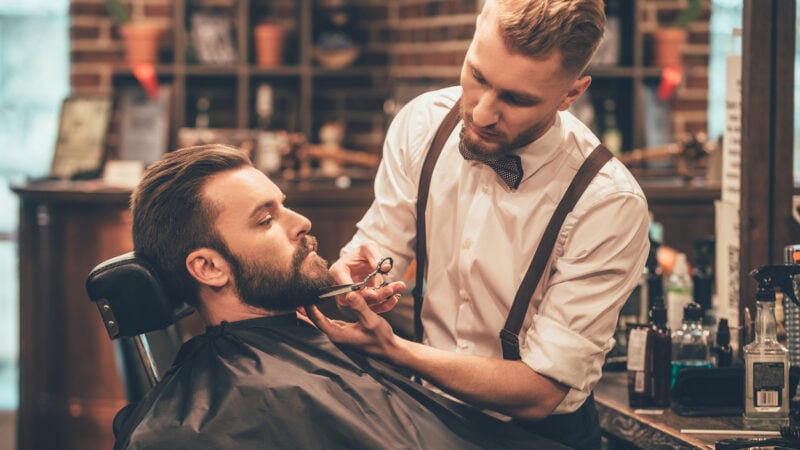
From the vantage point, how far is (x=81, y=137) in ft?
15.5

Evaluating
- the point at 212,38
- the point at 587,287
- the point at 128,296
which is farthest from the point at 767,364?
the point at 212,38

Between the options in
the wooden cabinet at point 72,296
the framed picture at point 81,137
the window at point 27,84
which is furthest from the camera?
the window at point 27,84

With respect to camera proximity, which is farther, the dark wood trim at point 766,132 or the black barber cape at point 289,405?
the dark wood trim at point 766,132

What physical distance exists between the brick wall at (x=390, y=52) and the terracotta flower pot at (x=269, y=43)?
0.80 ft

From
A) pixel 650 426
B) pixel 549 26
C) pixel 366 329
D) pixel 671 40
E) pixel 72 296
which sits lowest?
pixel 72 296

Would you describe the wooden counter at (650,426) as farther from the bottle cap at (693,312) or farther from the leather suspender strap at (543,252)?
the leather suspender strap at (543,252)

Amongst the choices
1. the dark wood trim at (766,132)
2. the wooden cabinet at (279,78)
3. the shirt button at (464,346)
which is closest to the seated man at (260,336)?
the shirt button at (464,346)

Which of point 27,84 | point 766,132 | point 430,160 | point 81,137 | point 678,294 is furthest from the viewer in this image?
point 27,84

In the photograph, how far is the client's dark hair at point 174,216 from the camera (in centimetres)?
194

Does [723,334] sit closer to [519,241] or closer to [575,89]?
[519,241]

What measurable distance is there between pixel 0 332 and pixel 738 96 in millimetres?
5025

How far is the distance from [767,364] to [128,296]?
1.18m

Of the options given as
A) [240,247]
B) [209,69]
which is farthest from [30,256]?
[240,247]

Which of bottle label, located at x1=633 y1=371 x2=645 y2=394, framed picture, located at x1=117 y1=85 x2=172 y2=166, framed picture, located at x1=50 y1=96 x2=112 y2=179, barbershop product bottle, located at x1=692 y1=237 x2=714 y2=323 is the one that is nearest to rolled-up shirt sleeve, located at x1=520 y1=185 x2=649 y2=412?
bottle label, located at x1=633 y1=371 x2=645 y2=394
